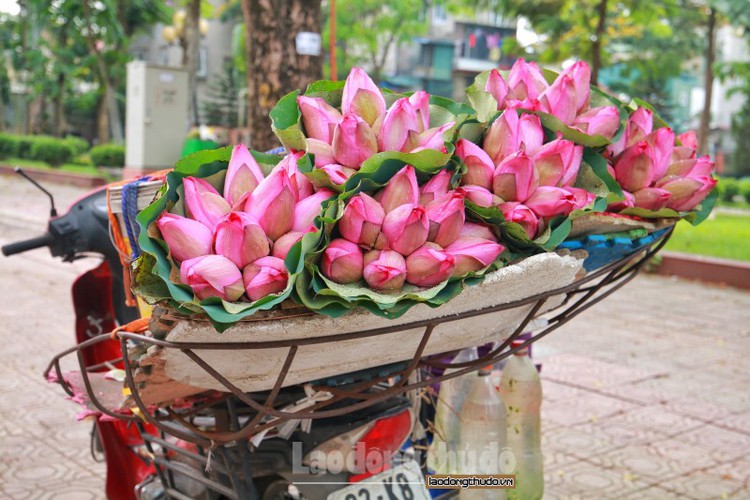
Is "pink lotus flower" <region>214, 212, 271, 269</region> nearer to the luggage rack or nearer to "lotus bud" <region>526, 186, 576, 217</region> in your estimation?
the luggage rack

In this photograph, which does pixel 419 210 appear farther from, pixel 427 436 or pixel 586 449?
pixel 586 449

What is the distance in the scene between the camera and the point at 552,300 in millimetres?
1758

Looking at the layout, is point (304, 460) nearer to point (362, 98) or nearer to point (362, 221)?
point (362, 221)

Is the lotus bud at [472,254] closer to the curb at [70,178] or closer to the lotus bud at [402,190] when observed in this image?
the lotus bud at [402,190]

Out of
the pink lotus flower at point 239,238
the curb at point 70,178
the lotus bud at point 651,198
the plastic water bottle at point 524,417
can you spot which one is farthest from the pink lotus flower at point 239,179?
the curb at point 70,178

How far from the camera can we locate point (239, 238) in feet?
4.50

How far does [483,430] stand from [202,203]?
1.16 metres

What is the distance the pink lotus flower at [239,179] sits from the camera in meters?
1.49

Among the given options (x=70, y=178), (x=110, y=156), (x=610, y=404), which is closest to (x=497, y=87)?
(x=610, y=404)

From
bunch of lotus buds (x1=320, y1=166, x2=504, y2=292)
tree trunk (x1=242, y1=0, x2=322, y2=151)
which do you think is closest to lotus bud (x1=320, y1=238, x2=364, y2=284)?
bunch of lotus buds (x1=320, y1=166, x2=504, y2=292)

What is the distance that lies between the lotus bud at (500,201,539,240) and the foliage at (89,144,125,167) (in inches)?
823

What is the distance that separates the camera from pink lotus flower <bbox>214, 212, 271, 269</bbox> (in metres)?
1.37

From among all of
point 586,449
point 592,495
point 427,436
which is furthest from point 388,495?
point 586,449

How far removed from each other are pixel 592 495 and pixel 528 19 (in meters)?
8.89
